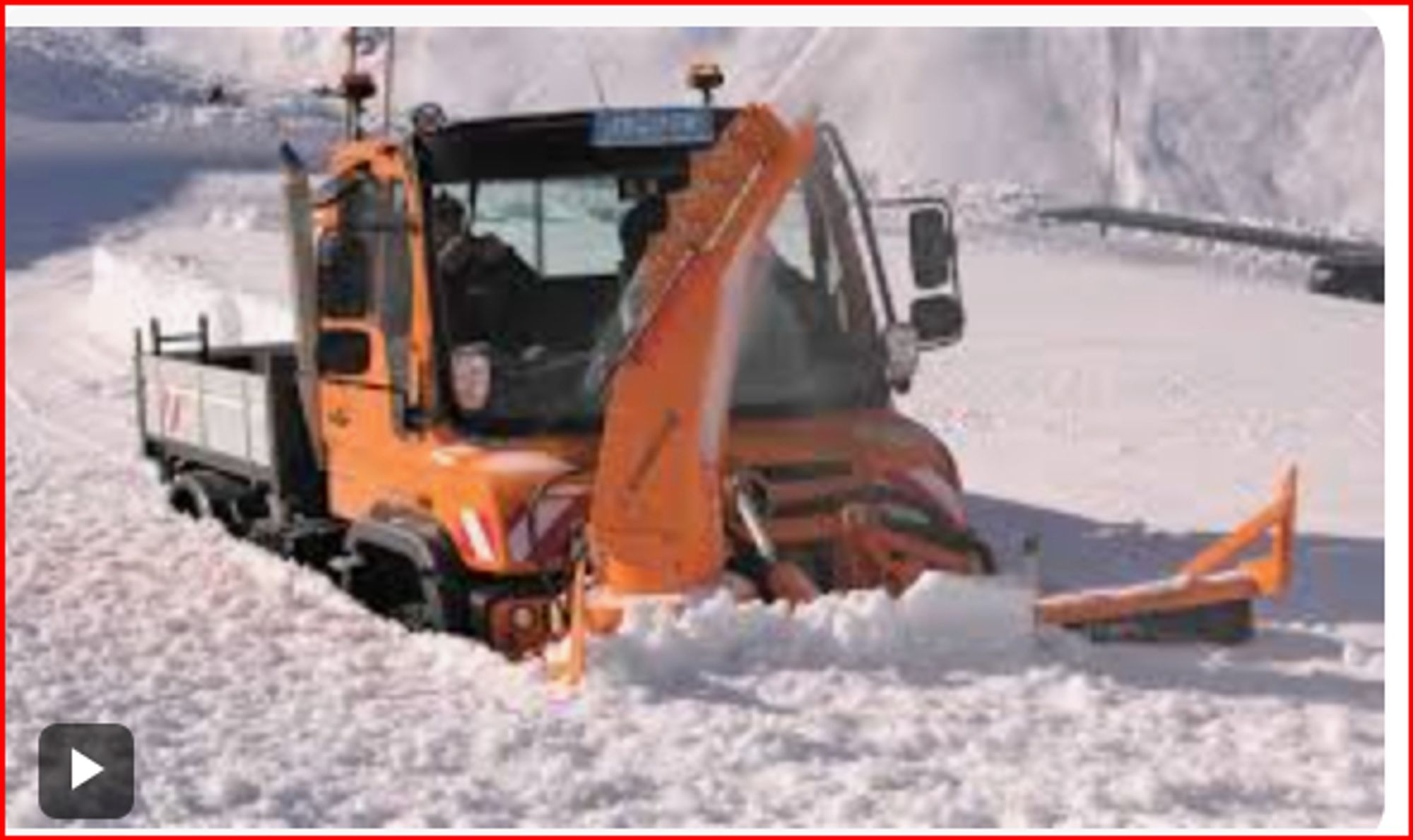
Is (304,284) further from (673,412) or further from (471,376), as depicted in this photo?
(673,412)

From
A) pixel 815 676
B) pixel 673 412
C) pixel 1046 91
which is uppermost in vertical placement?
pixel 1046 91

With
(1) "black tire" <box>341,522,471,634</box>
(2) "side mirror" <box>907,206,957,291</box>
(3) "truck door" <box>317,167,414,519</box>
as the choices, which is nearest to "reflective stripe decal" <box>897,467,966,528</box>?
(2) "side mirror" <box>907,206,957,291</box>

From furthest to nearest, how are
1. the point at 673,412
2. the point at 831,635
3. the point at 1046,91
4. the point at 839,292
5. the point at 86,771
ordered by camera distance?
the point at 1046,91, the point at 839,292, the point at 673,412, the point at 831,635, the point at 86,771

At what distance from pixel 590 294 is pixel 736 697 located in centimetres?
242

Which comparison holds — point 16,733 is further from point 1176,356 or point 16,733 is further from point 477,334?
point 1176,356

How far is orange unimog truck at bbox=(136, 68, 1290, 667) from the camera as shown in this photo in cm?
791

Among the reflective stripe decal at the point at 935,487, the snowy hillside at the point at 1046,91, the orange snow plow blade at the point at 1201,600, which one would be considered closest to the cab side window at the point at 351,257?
the reflective stripe decal at the point at 935,487

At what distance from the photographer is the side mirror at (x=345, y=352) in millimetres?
8992

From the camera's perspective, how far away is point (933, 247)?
27.8 feet

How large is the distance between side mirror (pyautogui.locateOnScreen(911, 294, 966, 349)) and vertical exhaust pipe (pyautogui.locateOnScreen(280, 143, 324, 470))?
8.00 ft

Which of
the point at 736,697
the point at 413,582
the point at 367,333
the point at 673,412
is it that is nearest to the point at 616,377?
the point at 673,412

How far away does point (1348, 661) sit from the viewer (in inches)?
319

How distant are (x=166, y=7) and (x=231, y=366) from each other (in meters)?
3.78

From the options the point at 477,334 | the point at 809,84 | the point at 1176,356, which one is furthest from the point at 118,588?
the point at 1176,356
